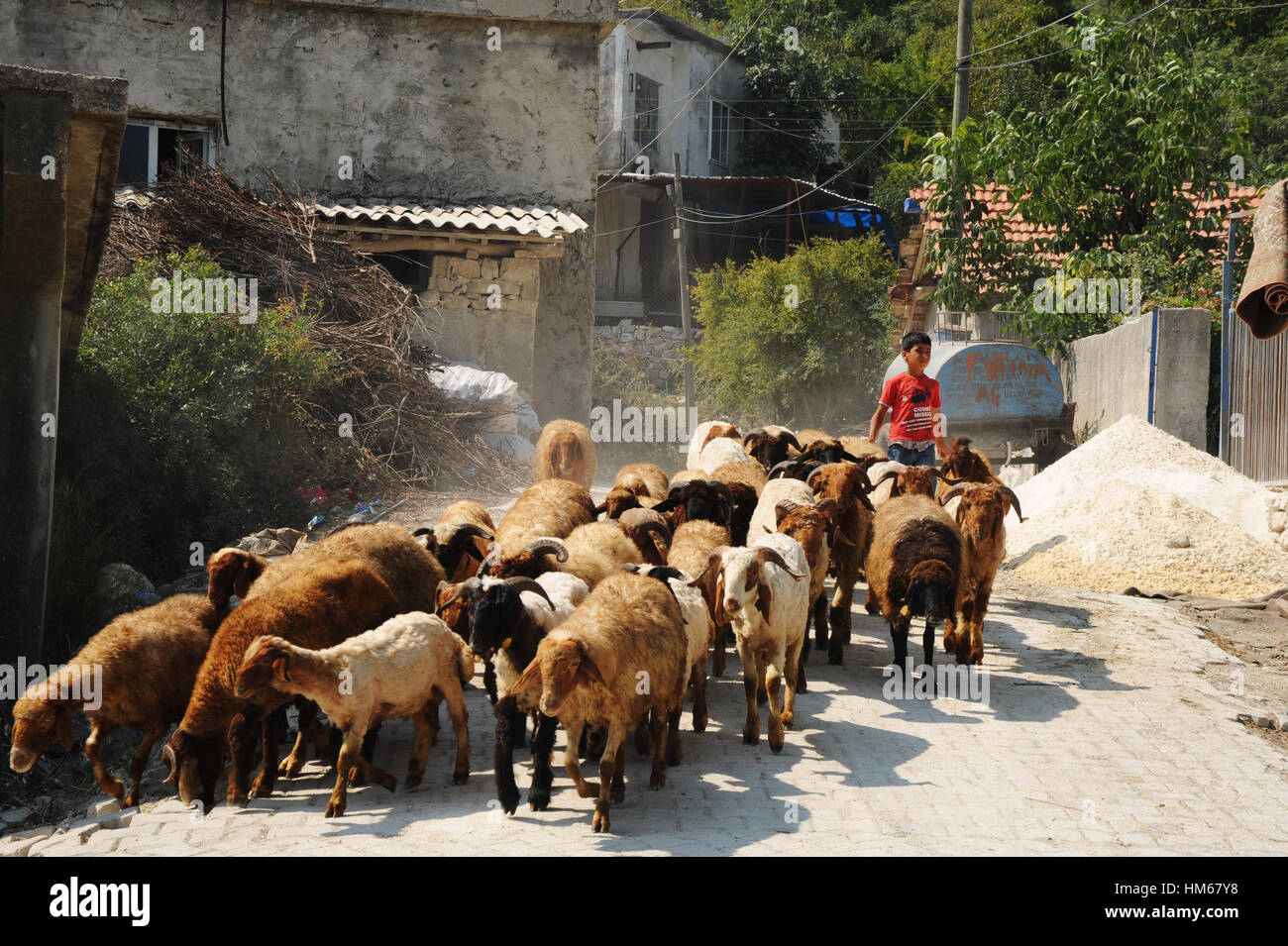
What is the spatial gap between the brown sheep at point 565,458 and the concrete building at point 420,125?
5.00m

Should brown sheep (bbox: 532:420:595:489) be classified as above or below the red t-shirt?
below

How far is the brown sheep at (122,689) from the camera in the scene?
20.4 ft

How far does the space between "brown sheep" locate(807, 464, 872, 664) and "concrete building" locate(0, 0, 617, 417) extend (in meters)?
8.76

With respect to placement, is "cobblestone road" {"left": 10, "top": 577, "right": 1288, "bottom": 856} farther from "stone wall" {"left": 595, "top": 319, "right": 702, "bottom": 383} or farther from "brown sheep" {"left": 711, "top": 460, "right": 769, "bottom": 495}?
"stone wall" {"left": 595, "top": 319, "right": 702, "bottom": 383}

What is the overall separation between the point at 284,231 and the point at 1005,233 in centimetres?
1265

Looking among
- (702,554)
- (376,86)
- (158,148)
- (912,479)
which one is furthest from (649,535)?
(158,148)

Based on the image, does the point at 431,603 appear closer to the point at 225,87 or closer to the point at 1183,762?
the point at 1183,762

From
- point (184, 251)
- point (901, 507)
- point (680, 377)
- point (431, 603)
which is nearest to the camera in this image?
point (431, 603)

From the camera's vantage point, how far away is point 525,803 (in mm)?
6090

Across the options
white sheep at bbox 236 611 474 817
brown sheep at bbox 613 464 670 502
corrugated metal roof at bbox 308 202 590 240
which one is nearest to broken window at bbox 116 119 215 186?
corrugated metal roof at bbox 308 202 590 240

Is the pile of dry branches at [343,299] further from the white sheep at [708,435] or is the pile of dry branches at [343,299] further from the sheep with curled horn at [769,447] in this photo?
the sheep with curled horn at [769,447]

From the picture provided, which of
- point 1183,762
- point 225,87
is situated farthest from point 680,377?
point 1183,762

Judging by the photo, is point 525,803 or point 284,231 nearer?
point 525,803

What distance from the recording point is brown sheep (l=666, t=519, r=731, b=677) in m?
7.44
